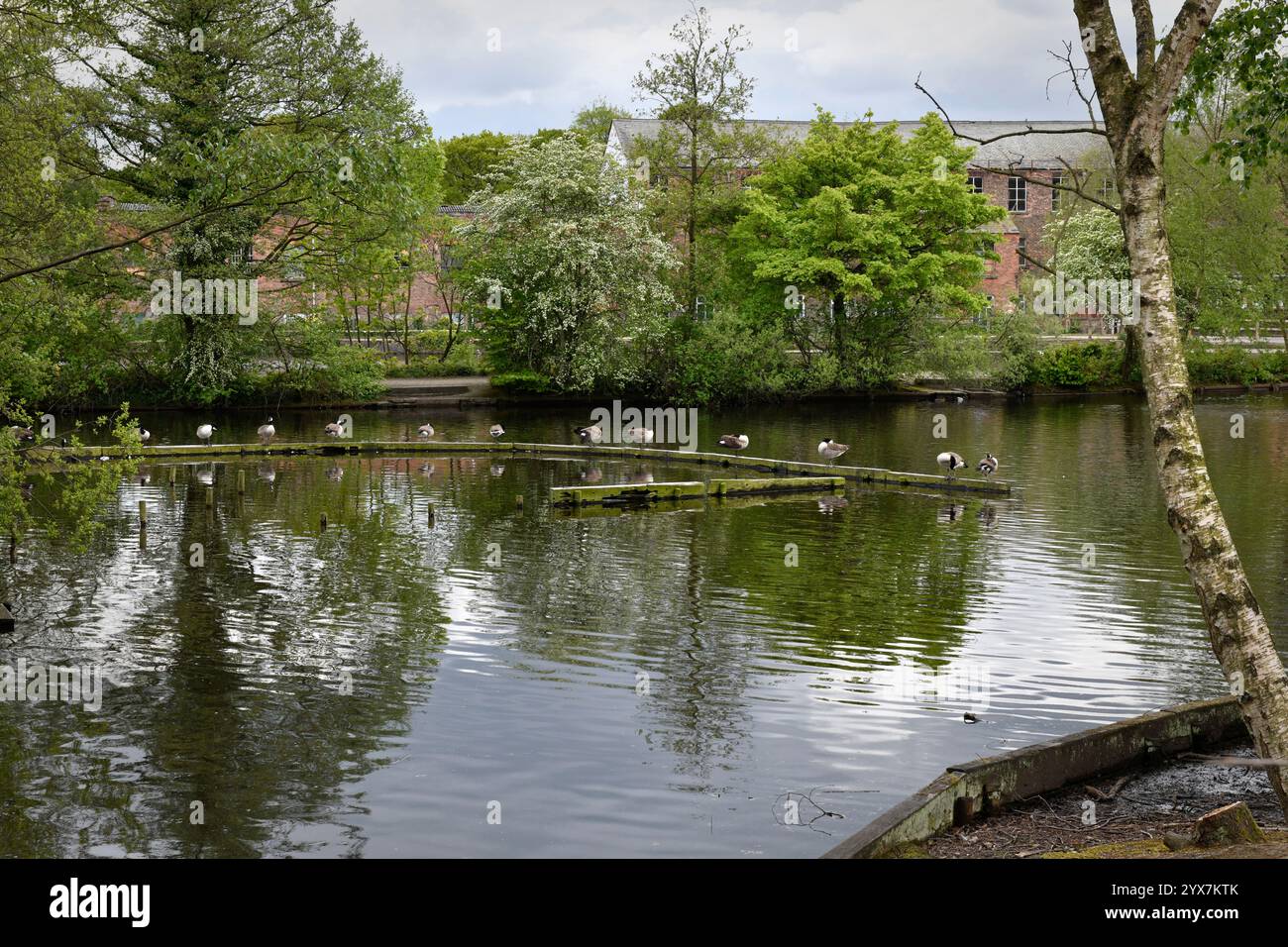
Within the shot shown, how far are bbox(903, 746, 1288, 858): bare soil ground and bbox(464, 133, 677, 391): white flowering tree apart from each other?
3823cm

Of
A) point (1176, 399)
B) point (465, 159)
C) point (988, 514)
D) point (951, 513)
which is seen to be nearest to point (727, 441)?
point (951, 513)

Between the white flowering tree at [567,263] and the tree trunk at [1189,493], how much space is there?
127 feet

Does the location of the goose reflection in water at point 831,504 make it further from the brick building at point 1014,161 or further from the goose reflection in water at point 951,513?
the brick building at point 1014,161

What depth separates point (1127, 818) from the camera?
8594 mm

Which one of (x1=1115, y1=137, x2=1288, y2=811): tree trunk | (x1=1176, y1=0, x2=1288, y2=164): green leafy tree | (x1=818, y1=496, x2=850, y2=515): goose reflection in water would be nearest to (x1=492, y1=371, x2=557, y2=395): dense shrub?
(x1=818, y1=496, x2=850, y2=515): goose reflection in water

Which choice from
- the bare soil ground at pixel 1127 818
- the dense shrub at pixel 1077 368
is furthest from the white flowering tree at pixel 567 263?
the bare soil ground at pixel 1127 818

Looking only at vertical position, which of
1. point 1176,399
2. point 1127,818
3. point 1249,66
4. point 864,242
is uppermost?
point 864,242

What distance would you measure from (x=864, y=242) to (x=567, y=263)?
474 inches

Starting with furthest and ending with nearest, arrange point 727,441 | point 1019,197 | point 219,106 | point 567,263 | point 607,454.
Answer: point 1019,197
point 567,263
point 219,106
point 607,454
point 727,441

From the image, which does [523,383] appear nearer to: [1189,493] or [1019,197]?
[1019,197]

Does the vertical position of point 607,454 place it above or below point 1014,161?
below

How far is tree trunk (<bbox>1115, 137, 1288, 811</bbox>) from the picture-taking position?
800cm

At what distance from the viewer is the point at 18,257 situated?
19234 millimetres
